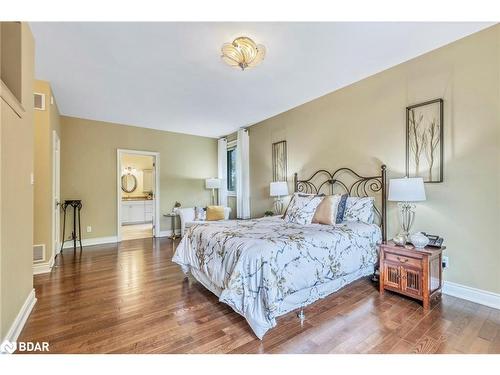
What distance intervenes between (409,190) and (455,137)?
727mm

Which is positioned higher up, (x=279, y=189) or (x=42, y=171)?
(x=42, y=171)

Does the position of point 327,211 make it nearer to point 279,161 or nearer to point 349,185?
point 349,185

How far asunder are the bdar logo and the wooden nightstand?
122 inches

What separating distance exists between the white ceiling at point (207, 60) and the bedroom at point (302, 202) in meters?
0.02

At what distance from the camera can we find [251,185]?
5293 mm

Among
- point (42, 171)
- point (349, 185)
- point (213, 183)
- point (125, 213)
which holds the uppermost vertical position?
point (42, 171)

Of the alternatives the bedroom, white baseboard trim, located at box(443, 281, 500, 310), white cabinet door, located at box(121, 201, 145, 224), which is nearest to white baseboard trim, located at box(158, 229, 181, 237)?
the bedroom

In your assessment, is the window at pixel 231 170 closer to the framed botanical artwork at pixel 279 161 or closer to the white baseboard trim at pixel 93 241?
the framed botanical artwork at pixel 279 161

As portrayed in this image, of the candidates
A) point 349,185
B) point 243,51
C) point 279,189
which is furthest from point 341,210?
point 243,51

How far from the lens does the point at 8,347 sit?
1.55 metres

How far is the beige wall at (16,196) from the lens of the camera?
5.25 feet
